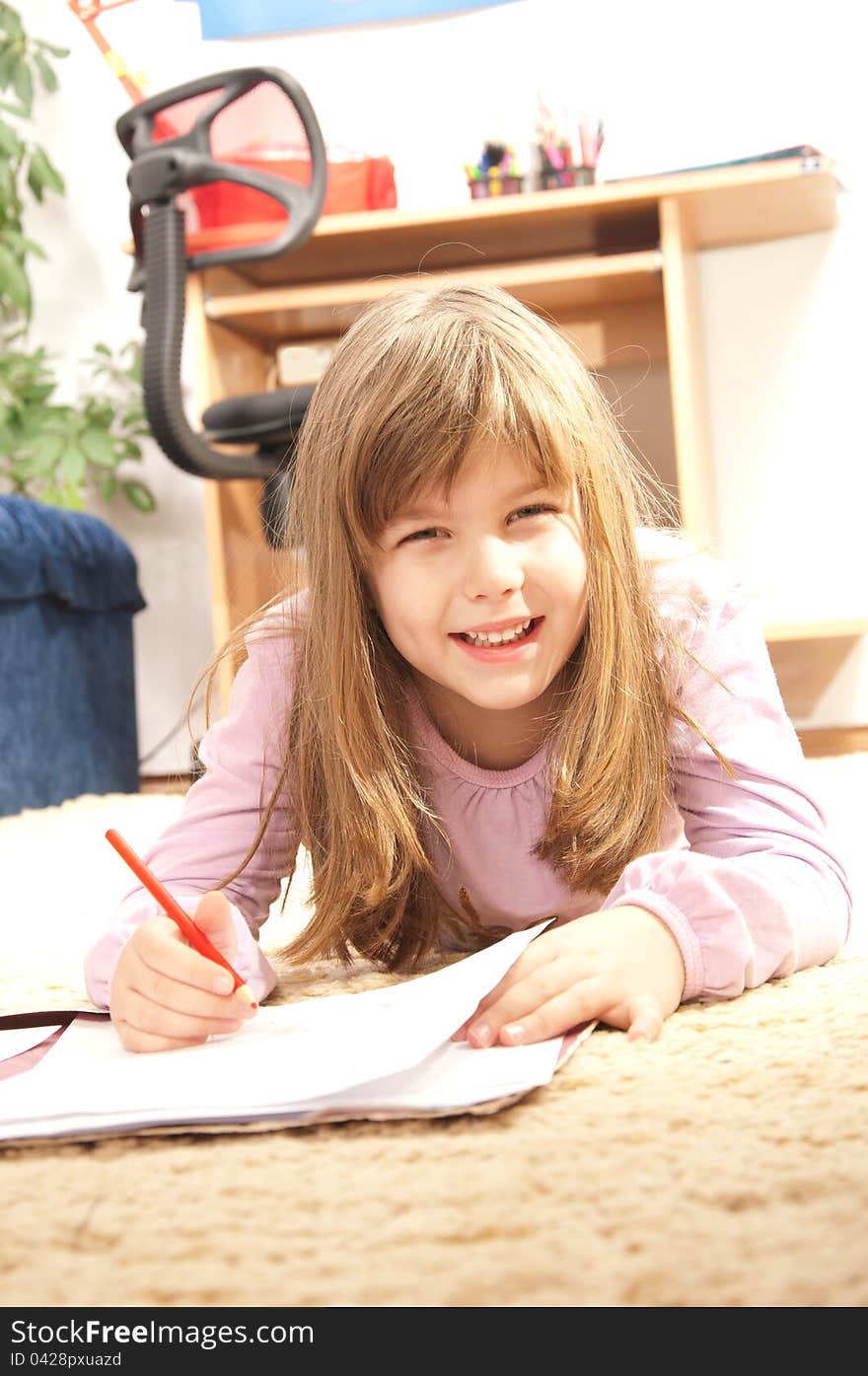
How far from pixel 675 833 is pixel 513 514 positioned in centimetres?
29

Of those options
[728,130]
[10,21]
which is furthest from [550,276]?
[10,21]

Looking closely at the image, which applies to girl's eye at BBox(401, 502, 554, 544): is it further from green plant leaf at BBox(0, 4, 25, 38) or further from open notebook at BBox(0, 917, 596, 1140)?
green plant leaf at BBox(0, 4, 25, 38)

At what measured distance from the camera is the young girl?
74 centimetres

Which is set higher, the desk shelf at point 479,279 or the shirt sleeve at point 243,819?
the desk shelf at point 479,279

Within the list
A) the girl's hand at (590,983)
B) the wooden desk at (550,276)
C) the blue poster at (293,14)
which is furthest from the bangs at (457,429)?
the blue poster at (293,14)

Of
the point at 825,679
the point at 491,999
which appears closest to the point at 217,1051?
the point at 491,999

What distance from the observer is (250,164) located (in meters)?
1.90

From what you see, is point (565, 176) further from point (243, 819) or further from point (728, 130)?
point (243, 819)

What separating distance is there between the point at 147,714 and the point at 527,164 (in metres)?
1.16

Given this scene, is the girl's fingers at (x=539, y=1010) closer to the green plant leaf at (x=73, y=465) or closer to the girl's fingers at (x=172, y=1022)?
the girl's fingers at (x=172, y=1022)

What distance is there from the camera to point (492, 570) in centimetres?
74

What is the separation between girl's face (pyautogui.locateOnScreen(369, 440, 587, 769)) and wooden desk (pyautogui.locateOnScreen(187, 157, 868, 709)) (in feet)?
3.30

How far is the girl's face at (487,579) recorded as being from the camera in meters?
0.75

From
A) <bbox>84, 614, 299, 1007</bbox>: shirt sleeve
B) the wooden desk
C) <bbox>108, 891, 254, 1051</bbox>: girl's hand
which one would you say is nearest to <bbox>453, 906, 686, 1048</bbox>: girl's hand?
<bbox>108, 891, 254, 1051</bbox>: girl's hand
